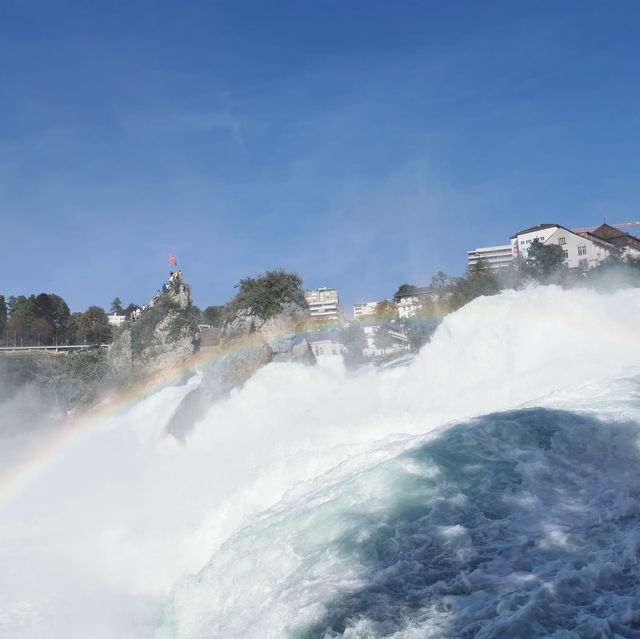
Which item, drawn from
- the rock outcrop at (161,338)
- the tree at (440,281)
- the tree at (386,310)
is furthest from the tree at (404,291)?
the rock outcrop at (161,338)

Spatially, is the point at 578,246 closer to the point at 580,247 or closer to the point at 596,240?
the point at 580,247

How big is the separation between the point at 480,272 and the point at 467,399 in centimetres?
3808

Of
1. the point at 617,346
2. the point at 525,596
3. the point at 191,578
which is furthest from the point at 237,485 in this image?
the point at 617,346

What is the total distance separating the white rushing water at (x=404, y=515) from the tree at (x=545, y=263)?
26.9m

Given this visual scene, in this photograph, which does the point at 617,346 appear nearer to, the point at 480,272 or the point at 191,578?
the point at 191,578

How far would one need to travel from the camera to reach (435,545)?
6.69 metres

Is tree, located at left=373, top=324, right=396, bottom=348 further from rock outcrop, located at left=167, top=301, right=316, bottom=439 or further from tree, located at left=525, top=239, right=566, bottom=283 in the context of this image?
rock outcrop, located at left=167, top=301, right=316, bottom=439

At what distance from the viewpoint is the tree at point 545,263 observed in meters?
44.6

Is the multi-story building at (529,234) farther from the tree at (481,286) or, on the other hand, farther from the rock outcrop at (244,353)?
the rock outcrop at (244,353)

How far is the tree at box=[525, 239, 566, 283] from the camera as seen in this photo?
146 feet

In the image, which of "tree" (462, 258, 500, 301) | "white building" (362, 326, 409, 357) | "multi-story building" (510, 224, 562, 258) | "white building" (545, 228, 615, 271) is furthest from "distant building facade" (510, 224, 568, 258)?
"tree" (462, 258, 500, 301)

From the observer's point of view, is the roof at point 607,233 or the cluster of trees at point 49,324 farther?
the cluster of trees at point 49,324

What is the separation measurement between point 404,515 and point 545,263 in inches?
1671

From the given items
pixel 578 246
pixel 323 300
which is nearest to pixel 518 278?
pixel 578 246
